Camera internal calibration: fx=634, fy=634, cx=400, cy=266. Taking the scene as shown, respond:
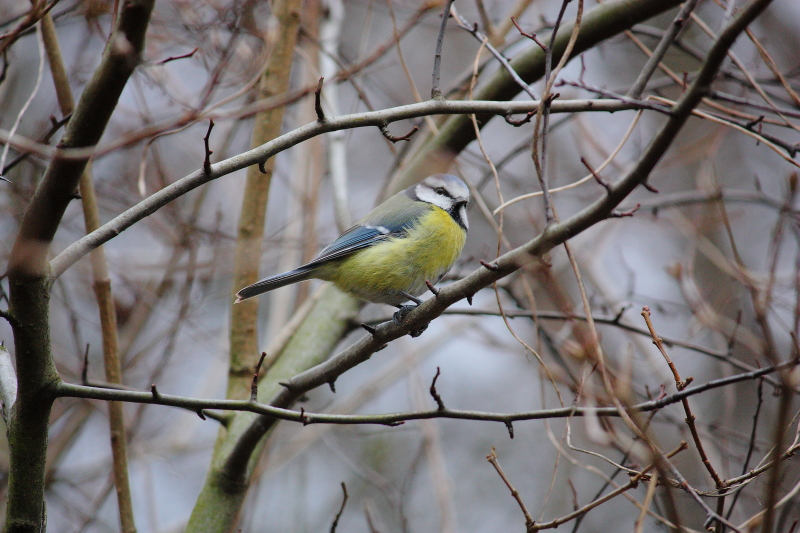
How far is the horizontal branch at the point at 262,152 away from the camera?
69.5 inches

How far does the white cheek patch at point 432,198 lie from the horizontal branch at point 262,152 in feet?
5.33

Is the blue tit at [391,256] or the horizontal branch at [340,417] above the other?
the blue tit at [391,256]

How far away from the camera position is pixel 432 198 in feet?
11.8

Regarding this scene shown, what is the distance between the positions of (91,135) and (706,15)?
834 cm

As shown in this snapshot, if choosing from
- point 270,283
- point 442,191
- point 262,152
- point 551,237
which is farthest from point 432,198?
point 551,237

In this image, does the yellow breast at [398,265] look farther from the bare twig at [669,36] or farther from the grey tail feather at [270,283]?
the bare twig at [669,36]

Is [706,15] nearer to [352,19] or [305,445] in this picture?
[352,19]

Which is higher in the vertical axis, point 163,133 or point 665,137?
point 163,133

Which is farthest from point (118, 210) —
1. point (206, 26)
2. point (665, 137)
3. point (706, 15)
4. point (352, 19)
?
point (706, 15)

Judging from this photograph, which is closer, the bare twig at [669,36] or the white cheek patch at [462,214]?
the bare twig at [669,36]

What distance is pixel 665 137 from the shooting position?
1.44 meters

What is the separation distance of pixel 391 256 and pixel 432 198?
57 centimetres

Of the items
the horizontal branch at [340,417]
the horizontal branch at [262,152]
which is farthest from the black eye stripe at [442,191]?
the horizontal branch at [340,417]

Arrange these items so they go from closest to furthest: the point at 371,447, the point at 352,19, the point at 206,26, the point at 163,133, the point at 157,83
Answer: the point at 163,133
the point at 157,83
the point at 206,26
the point at 371,447
the point at 352,19
